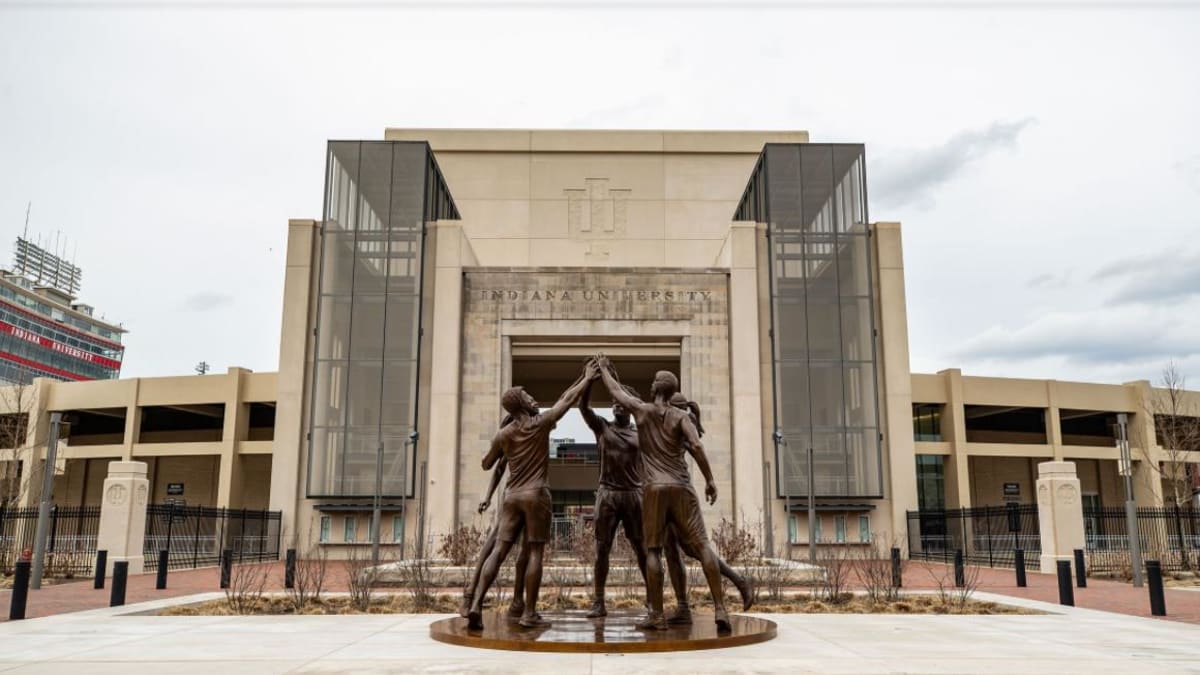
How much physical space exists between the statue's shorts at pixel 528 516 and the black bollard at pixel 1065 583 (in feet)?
32.0

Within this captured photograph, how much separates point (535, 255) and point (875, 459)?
17085 millimetres

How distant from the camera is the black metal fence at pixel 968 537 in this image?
28125mm

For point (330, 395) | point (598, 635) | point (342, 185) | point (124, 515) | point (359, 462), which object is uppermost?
point (342, 185)

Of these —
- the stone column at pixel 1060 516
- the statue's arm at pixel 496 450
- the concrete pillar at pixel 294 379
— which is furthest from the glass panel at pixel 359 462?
the statue's arm at pixel 496 450

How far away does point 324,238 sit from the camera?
106 feet

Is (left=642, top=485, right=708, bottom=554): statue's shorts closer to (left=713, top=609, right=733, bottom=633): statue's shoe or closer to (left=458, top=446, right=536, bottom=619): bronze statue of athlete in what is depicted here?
(left=713, top=609, right=733, bottom=633): statue's shoe

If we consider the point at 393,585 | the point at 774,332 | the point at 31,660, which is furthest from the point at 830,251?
the point at 31,660

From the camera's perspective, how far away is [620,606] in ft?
44.1

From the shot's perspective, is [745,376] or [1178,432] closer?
[745,376]

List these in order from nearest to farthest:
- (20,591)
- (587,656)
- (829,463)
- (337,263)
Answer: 1. (587,656)
2. (20,591)
3. (829,463)
4. (337,263)

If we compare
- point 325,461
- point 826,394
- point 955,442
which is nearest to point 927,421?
point 955,442

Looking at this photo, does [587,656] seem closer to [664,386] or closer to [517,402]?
[517,402]

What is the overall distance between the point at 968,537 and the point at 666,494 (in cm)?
2827

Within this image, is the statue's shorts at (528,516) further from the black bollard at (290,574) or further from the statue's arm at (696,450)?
the black bollard at (290,574)
